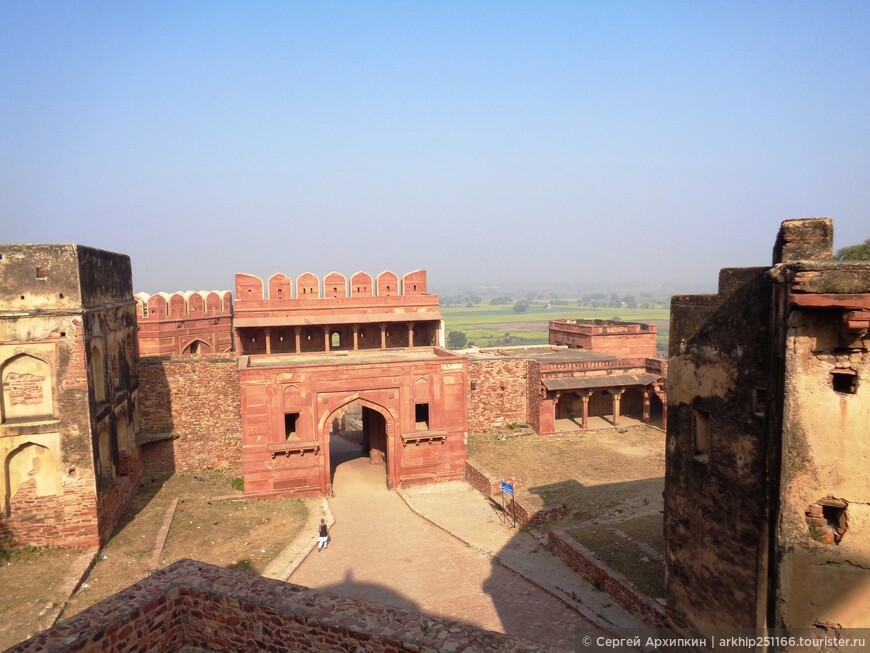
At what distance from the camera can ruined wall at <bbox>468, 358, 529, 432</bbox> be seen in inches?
858

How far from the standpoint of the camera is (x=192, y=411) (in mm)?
17719

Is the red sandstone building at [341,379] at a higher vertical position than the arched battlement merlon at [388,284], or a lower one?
lower

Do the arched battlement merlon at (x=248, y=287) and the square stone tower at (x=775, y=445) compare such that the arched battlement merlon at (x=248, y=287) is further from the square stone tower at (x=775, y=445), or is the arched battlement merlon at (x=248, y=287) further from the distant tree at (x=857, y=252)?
the distant tree at (x=857, y=252)

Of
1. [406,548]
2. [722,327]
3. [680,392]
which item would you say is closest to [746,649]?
[680,392]

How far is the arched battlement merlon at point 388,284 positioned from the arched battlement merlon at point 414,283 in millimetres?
294

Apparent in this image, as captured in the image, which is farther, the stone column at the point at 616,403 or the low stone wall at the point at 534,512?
the stone column at the point at 616,403

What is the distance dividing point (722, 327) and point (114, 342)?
1443 cm

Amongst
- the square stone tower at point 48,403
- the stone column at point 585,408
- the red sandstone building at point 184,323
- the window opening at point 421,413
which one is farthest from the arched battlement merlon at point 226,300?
the stone column at point 585,408

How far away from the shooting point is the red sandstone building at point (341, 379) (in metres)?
15.5

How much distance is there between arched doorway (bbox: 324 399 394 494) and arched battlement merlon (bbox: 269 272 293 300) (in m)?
4.48

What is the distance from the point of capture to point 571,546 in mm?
11492

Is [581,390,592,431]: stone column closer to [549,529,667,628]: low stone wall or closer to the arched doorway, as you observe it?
the arched doorway

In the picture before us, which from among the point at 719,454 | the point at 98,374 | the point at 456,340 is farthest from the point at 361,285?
the point at 456,340

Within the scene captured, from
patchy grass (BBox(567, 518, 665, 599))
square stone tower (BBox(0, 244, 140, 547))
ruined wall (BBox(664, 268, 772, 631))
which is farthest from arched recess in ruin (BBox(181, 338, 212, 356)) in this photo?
ruined wall (BBox(664, 268, 772, 631))
